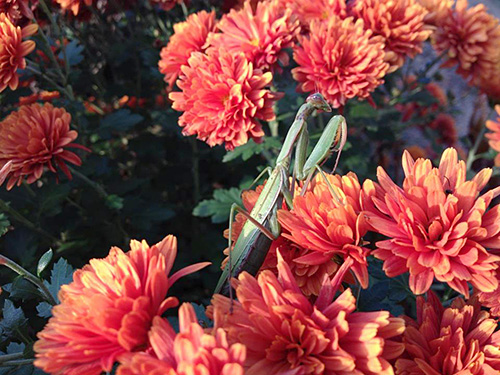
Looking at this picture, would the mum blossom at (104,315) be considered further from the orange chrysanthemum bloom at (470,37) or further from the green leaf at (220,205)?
the orange chrysanthemum bloom at (470,37)

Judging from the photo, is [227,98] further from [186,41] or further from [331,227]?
[331,227]

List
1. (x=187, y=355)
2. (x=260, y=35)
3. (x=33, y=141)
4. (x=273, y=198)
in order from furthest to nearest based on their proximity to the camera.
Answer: (x=260, y=35), (x=33, y=141), (x=273, y=198), (x=187, y=355)

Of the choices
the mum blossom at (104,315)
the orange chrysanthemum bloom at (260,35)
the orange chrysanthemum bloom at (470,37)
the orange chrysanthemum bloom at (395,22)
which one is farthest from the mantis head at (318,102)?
the orange chrysanthemum bloom at (470,37)

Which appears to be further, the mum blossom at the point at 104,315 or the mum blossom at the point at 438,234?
the mum blossom at the point at 438,234

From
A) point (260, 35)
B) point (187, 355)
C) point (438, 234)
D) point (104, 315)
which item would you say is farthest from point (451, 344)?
point (260, 35)

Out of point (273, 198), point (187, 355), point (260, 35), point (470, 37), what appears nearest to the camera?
point (187, 355)

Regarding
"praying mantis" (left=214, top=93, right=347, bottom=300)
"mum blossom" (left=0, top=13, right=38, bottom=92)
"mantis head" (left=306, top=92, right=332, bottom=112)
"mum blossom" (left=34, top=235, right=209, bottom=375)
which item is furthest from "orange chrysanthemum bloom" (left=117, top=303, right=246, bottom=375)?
"mum blossom" (left=0, top=13, right=38, bottom=92)

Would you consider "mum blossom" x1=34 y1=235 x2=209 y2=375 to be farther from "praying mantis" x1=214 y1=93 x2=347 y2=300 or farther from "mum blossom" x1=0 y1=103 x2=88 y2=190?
"mum blossom" x1=0 y1=103 x2=88 y2=190

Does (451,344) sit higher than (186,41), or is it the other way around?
(186,41)
